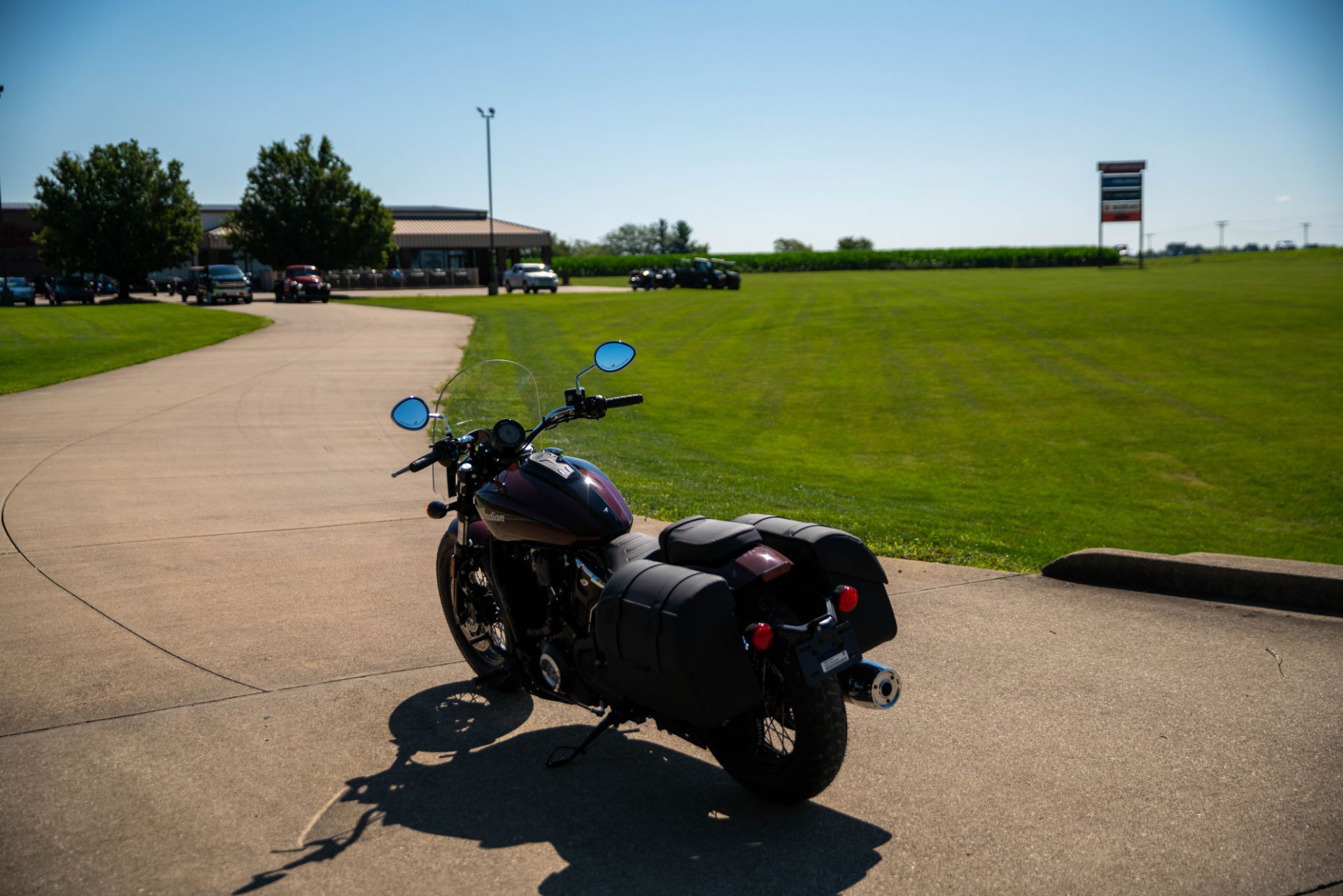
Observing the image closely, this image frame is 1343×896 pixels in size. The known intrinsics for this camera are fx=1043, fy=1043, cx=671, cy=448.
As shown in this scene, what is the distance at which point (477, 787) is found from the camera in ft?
13.6

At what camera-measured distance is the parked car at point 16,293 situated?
53.9 meters

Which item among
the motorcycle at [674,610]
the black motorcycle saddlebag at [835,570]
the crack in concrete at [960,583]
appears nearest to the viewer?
the motorcycle at [674,610]

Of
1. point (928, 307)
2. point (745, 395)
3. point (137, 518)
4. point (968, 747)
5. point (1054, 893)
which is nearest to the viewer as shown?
point (1054, 893)

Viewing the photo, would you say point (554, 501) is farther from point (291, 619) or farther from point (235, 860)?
point (291, 619)

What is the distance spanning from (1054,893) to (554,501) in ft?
7.44

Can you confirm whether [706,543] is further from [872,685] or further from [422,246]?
[422,246]

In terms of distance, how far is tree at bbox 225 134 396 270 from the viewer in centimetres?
6656

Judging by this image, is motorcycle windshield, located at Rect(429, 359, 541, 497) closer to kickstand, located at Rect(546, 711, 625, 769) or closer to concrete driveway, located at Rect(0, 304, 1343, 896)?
concrete driveway, located at Rect(0, 304, 1343, 896)

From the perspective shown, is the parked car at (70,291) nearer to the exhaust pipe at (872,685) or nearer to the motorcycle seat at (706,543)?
the motorcycle seat at (706,543)

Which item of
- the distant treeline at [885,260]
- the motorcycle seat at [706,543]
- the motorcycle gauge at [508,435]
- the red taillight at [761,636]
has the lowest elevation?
the red taillight at [761,636]

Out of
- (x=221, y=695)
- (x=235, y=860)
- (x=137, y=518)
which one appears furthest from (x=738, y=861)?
(x=137, y=518)

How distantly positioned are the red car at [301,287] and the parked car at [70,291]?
37.9 feet

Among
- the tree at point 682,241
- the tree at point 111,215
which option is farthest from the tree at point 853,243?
the tree at point 111,215

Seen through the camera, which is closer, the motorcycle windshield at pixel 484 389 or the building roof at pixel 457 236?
the motorcycle windshield at pixel 484 389
